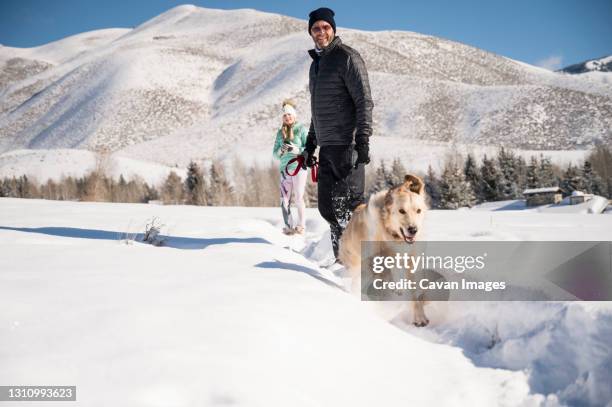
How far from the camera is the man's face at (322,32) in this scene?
5.05 metres

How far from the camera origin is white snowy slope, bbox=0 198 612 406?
5.03 feet

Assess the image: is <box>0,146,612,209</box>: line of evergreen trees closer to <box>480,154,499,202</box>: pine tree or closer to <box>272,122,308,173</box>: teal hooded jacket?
<box>480,154,499,202</box>: pine tree

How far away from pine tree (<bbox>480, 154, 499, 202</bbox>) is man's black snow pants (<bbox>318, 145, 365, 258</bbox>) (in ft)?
163

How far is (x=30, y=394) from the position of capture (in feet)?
4.43

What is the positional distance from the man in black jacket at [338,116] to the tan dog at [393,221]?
2.51 feet

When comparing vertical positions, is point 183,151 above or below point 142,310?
above

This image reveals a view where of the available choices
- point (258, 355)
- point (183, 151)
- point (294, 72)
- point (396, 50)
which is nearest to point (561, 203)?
point (258, 355)

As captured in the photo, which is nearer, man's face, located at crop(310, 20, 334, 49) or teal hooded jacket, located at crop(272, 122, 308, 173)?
man's face, located at crop(310, 20, 334, 49)

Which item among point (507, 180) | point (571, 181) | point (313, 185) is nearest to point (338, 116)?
point (313, 185)

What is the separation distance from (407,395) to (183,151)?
8473 centimetres

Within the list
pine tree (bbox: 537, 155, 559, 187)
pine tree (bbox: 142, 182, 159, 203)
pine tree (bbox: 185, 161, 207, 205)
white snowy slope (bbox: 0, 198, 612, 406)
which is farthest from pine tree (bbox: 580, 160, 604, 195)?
white snowy slope (bbox: 0, 198, 612, 406)

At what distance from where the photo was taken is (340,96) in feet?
16.5

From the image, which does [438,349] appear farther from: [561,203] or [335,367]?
[561,203]

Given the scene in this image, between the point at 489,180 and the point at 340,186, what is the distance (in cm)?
4994
